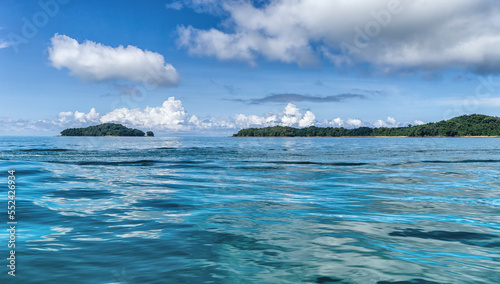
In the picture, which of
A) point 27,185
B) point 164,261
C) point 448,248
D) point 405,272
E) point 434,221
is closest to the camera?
point 405,272

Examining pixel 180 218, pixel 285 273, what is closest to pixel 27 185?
pixel 180 218

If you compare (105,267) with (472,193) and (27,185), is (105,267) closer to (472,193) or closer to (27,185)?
(27,185)

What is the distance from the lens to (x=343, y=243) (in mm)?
9398

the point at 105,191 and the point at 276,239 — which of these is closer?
the point at 276,239

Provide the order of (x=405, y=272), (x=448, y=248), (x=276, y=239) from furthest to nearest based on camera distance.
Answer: (x=276, y=239) → (x=448, y=248) → (x=405, y=272)

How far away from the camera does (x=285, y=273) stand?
7.39 meters

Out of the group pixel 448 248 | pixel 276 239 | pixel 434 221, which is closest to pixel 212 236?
pixel 276 239

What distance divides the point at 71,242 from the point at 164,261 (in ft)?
10.6

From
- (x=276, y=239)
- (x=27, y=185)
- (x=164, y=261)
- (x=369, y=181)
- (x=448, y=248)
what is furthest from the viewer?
(x=369, y=181)

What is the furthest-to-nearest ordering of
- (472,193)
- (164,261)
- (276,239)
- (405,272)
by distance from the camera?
(472,193) → (276,239) → (164,261) → (405,272)

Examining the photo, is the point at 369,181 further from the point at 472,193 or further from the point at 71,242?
the point at 71,242

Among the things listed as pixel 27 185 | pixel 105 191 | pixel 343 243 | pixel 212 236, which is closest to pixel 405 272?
pixel 343 243

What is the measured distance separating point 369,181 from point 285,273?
57.5ft

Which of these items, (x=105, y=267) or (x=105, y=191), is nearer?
(x=105, y=267)
